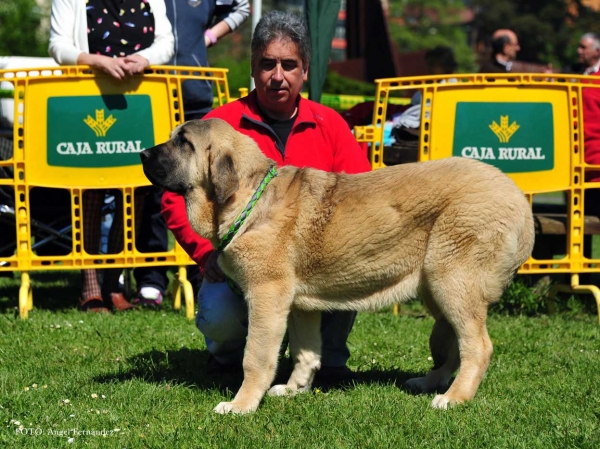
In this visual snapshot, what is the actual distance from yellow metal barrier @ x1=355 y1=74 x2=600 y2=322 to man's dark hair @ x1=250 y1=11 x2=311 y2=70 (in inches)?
71.2

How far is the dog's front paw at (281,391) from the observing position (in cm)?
443

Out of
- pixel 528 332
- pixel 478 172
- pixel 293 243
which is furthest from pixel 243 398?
pixel 528 332

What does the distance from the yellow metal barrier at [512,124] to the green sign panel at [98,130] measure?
6.04 ft

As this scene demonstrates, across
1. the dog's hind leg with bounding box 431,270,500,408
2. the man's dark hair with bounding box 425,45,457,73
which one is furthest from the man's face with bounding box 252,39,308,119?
the man's dark hair with bounding box 425,45,457,73

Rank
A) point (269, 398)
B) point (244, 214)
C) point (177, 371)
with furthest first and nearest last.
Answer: point (177, 371), point (269, 398), point (244, 214)

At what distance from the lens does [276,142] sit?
4641mm

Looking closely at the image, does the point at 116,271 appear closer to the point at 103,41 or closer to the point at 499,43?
the point at 103,41

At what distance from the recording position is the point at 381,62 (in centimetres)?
2120

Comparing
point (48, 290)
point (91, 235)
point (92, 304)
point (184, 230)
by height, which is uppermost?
point (184, 230)

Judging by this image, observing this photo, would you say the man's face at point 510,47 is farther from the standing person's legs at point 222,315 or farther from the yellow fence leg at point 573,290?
the standing person's legs at point 222,315

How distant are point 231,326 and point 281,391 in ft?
1.45

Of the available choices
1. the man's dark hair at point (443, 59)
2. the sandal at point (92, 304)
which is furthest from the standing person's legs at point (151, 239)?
the man's dark hair at point (443, 59)

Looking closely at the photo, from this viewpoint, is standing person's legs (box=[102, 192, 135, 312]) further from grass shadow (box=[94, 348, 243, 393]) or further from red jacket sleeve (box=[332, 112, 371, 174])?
red jacket sleeve (box=[332, 112, 371, 174])

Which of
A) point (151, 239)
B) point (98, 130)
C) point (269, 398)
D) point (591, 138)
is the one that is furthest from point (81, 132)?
point (591, 138)
